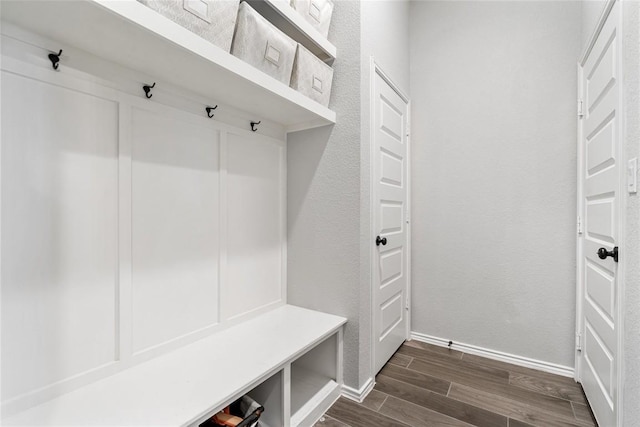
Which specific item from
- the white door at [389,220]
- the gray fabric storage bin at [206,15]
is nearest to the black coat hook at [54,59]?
the gray fabric storage bin at [206,15]

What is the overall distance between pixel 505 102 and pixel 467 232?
1002 mm

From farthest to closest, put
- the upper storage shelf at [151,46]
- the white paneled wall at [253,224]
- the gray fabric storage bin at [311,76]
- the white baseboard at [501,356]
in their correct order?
1. the white baseboard at [501,356]
2. the white paneled wall at [253,224]
3. the gray fabric storage bin at [311,76]
4. the upper storage shelf at [151,46]

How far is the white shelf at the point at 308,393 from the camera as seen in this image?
4.83ft

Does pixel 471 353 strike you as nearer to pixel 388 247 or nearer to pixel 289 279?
pixel 388 247

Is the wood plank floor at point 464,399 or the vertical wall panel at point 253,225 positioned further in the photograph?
the vertical wall panel at point 253,225

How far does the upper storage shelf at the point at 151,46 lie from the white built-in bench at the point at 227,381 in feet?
4.05

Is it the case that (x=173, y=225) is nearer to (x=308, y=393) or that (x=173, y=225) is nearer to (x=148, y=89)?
(x=148, y=89)

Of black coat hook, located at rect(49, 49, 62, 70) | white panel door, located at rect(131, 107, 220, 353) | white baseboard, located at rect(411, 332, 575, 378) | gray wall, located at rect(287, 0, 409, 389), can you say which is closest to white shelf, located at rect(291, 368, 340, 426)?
gray wall, located at rect(287, 0, 409, 389)

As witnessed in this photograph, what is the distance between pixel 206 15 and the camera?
1059 mm

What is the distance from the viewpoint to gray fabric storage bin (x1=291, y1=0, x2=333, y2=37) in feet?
5.13

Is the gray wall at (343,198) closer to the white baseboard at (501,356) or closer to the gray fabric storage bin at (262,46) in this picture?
the gray fabric storage bin at (262,46)

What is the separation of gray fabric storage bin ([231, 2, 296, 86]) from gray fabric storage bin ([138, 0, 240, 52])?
0.05 meters

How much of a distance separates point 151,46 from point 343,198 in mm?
1157

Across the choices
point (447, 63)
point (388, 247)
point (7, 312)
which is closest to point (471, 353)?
point (388, 247)
